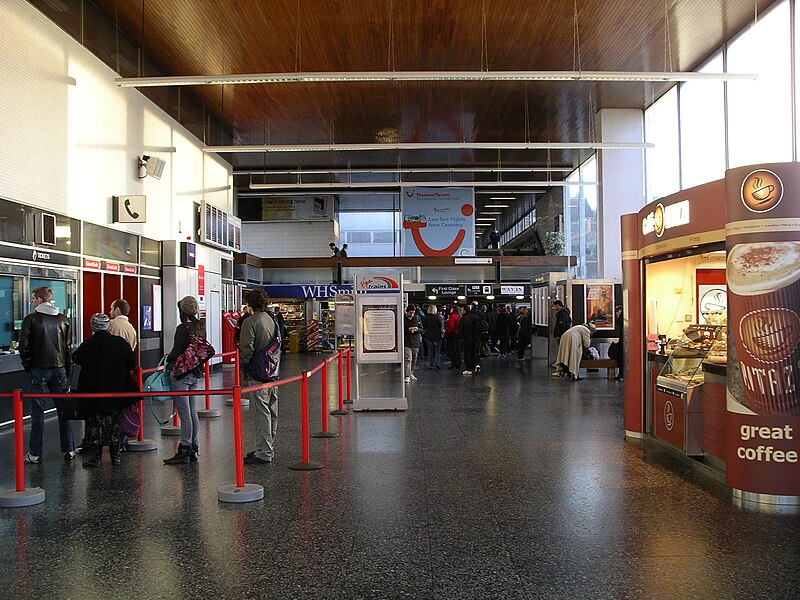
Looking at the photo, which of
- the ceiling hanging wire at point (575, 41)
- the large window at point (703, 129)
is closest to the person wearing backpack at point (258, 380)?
the ceiling hanging wire at point (575, 41)

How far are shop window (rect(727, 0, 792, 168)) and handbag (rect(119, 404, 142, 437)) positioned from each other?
9626 mm

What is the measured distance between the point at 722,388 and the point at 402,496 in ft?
9.16

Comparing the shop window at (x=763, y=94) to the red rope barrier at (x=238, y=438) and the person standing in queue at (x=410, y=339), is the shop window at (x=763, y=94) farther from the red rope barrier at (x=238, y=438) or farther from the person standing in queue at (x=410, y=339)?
the red rope barrier at (x=238, y=438)

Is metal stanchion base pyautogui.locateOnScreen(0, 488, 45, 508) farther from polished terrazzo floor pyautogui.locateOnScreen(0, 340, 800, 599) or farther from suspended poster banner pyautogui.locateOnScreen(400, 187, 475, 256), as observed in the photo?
suspended poster banner pyautogui.locateOnScreen(400, 187, 475, 256)

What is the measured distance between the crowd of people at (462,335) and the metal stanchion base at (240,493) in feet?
26.0

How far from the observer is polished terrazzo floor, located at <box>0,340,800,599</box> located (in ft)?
12.3

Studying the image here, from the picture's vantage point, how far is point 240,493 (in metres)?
5.34

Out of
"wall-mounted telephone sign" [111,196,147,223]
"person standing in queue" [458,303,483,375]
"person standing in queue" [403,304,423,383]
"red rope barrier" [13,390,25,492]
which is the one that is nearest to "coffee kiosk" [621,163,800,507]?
"red rope barrier" [13,390,25,492]

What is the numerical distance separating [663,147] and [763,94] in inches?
186

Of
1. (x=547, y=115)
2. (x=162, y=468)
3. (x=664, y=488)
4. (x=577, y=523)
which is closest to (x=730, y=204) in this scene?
(x=664, y=488)

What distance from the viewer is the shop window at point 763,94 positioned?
434 inches

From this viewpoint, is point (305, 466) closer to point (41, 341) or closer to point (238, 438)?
point (238, 438)

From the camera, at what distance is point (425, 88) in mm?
15078

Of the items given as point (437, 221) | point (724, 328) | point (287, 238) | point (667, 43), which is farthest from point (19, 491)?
point (287, 238)
